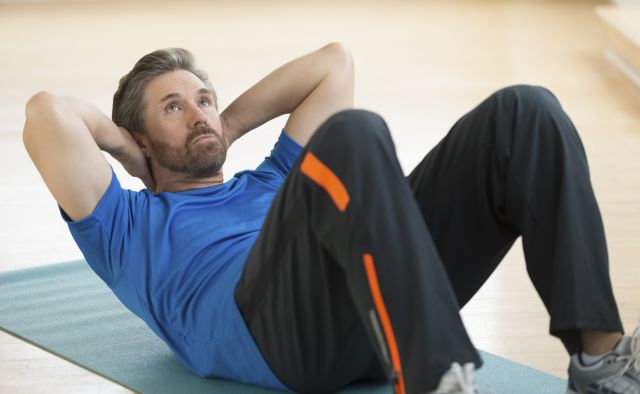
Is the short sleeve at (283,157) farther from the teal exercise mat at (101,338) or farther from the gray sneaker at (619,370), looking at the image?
the gray sneaker at (619,370)

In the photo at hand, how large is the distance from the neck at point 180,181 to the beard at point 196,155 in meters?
0.02

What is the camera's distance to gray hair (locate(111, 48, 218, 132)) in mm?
2186

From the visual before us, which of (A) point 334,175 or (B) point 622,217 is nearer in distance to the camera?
(A) point 334,175

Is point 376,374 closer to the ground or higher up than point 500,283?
higher up

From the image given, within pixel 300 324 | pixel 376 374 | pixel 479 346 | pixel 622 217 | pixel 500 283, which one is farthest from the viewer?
pixel 622 217

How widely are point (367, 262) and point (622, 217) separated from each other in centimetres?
191

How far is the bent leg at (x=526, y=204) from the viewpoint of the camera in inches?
64.9

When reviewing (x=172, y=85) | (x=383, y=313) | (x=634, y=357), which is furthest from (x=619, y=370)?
(x=172, y=85)

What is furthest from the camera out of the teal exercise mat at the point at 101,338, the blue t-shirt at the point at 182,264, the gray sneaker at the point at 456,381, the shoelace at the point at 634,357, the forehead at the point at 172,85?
the forehead at the point at 172,85

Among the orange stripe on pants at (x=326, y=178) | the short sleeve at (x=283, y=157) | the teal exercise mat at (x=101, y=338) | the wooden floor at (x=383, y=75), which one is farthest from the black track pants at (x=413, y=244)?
the wooden floor at (x=383, y=75)

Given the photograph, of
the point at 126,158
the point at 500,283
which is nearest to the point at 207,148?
the point at 126,158

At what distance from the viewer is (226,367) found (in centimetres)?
196

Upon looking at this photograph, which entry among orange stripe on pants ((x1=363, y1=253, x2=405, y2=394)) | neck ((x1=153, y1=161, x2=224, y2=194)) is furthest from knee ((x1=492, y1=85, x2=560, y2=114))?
neck ((x1=153, y1=161, x2=224, y2=194))

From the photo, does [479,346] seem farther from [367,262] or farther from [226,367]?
[367,262]
